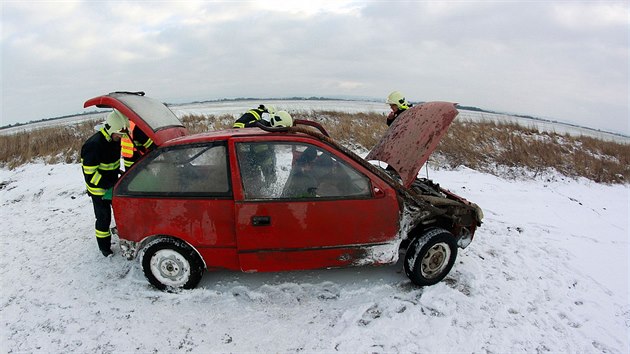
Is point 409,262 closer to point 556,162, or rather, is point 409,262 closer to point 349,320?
point 349,320

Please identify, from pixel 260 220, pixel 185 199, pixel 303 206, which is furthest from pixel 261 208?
pixel 185 199

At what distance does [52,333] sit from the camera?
3244mm

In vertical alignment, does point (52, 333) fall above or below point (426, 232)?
below

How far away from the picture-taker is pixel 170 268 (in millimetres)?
3754

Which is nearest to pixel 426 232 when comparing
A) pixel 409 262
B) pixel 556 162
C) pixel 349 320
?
pixel 409 262

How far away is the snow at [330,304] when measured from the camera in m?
3.14

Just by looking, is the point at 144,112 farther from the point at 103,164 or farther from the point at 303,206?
the point at 303,206

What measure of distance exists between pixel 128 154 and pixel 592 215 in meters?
8.01

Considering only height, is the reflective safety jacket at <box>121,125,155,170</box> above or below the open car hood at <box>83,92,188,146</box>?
below

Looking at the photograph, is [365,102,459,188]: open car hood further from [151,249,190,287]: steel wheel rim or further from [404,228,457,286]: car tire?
[151,249,190,287]: steel wheel rim

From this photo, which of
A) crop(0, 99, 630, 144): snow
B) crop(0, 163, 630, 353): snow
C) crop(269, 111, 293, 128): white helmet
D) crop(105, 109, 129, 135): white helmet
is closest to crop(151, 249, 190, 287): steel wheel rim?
crop(0, 163, 630, 353): snow

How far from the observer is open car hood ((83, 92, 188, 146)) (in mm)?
3826

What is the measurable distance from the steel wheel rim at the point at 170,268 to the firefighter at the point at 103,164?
1184mm

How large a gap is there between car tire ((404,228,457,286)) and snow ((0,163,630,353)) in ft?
0.41
